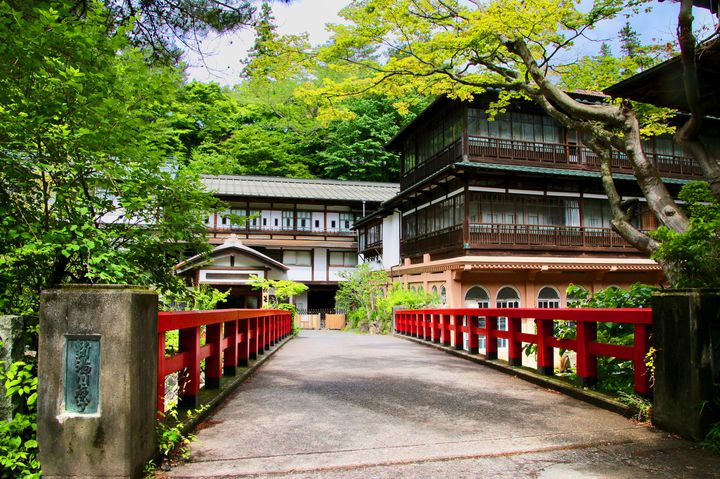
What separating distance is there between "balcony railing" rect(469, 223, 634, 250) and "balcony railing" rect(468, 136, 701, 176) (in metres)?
2.93

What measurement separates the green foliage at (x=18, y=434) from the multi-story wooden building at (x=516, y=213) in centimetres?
1800

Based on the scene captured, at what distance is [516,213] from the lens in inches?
885

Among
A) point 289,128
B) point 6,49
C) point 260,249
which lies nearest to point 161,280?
point 6,49

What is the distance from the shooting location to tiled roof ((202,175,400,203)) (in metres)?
35.4

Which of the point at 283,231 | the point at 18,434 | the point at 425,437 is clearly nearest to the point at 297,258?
the point at 283,231

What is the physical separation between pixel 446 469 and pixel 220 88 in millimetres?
44025

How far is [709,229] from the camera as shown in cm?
561

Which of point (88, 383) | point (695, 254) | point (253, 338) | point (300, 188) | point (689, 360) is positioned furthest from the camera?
point (300, 188)

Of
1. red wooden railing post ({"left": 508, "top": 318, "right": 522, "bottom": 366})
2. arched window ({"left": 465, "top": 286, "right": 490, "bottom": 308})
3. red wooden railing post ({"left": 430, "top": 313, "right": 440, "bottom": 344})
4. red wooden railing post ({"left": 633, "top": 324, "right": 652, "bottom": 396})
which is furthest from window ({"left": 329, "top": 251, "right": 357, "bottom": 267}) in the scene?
red wooden railing post ({"left": 633, "top": 324, "right": 652, "bottom": 396})

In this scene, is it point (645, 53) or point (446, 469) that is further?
point (645, 53)

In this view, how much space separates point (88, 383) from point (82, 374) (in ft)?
0.23

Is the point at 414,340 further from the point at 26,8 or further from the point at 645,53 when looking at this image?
the point at 26,8

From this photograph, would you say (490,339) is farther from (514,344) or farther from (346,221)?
(346,221)

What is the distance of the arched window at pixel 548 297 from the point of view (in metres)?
22.9
